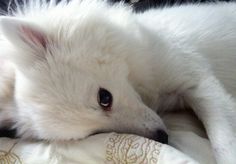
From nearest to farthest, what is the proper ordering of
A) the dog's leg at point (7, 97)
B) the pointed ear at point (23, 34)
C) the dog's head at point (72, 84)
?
the pointed ear at point (23, 34)
the dog's head at point (72, 84)
the dog's leg at point (7, 97)

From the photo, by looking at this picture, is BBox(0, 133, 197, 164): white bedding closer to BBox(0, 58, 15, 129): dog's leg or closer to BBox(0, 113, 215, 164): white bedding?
BBox(0, 113, 215, 164): white bedding

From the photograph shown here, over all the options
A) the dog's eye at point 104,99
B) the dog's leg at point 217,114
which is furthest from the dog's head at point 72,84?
the dog's leg at point 217,114

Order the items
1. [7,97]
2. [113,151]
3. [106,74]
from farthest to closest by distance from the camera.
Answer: [7,97] < [106,74] < [113,151]

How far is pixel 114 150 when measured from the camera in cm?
137

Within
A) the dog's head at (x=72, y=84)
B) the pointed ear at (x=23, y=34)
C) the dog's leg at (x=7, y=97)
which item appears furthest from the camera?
the dog's leg at (x=7, y=97)

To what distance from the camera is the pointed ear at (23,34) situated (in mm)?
1298

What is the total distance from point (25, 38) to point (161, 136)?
1.99ft

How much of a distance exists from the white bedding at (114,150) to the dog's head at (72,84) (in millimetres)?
45

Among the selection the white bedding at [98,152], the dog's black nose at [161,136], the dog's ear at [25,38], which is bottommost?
the white bedding at [98,152]

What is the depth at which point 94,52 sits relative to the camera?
148 cm

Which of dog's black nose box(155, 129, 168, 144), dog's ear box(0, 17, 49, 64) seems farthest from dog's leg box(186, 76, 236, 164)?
dog's ear box(0, 17, 49, 64)

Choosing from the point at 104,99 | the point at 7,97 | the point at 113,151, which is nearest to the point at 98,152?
the point at 113,151

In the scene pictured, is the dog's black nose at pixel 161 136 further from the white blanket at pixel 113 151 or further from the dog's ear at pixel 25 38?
A: the dog's ear at pixel 25 38

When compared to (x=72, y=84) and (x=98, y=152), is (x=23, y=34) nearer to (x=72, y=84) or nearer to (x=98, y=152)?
(x=72, y=84)
